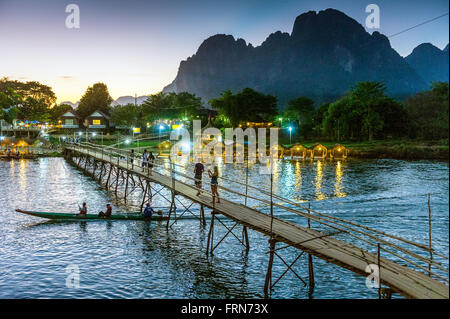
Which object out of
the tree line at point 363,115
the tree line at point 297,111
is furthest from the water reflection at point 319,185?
the tree line at point 363,115

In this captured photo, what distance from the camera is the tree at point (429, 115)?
83537 millimetres

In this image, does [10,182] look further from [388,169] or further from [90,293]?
[388,169]

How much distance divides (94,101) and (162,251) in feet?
386

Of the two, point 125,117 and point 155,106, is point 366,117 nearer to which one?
point 155,106

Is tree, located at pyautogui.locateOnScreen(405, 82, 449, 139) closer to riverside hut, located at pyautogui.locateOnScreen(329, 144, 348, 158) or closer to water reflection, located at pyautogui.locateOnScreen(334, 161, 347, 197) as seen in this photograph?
riverside hut, located at pyautogui.locateOnScreen(329, 144, 348, 158)

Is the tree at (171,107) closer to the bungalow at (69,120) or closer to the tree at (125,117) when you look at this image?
the tree at (125,117)

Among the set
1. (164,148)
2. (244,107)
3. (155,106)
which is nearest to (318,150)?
(244,107)

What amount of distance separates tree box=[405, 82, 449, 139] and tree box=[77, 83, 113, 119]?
318 ft

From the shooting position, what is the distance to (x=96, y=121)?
112 m

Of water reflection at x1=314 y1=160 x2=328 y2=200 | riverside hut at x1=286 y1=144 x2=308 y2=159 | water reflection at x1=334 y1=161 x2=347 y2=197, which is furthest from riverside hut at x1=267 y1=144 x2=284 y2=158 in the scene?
water reflection at x1=334 y1=161 x2=347 y2=197

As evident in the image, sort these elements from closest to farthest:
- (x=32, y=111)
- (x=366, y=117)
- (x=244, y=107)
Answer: (x=366, y=117) → (x=244, y=107) → (x=32, y=111)

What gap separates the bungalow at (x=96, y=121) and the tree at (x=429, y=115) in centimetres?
8832

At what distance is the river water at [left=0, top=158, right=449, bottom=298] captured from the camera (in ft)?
52.4

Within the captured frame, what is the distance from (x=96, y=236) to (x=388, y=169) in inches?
1934
